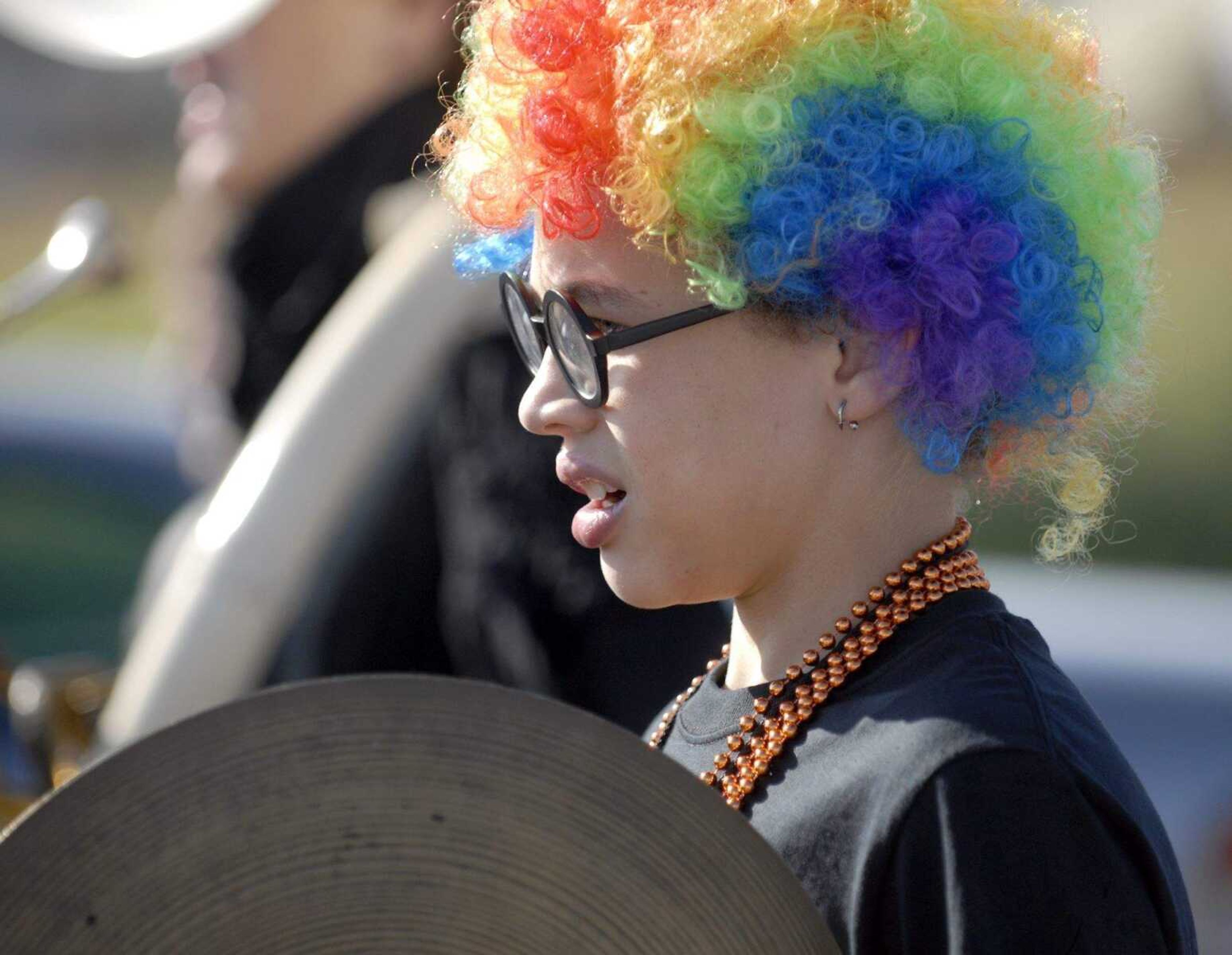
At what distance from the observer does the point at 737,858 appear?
0.93 m

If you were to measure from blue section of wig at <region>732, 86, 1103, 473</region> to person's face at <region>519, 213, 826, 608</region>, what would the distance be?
0.06 metres

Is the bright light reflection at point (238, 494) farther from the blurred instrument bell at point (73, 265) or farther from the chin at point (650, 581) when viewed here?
the chin at point (650, 581)

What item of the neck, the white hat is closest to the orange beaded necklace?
the neck

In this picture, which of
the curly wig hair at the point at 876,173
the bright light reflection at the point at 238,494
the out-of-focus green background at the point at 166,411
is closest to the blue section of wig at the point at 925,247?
the curly wig hair at the point at 876,173

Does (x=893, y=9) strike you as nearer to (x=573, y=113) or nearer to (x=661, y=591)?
(x=573, y=113)

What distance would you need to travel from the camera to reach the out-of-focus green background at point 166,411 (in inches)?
233

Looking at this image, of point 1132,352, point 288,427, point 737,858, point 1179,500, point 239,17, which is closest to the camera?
point 737,858

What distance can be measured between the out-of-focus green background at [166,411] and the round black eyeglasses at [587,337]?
0.50 m

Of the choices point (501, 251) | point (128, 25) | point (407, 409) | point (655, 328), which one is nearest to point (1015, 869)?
point (655, 328)

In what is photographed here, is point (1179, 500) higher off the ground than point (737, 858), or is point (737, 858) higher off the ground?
point (1179, 500)

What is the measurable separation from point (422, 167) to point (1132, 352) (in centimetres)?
206

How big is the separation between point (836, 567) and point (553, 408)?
0.26 m

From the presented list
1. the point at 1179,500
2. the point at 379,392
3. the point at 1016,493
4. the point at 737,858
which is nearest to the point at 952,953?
the point at 737,858

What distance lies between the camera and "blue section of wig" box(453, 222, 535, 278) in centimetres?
153
